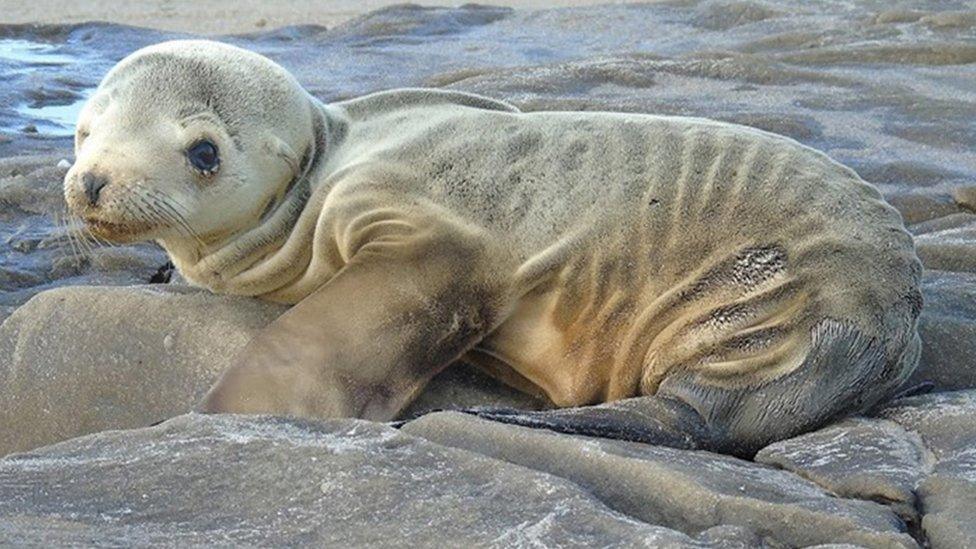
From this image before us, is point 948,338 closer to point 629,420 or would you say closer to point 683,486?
point 629,420

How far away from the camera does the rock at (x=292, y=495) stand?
2.86 m

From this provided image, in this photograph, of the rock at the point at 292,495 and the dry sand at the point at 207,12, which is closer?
the rock at the point at 292,495

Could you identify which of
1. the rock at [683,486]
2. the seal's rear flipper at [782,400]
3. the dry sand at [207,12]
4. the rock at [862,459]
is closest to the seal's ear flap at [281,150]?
the seal's rear flipper at [782,400]

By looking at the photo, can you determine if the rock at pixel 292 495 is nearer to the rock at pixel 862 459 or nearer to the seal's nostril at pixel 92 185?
the rock at pixel 862 459

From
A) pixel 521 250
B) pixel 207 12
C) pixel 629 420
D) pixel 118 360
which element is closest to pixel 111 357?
pixel 118 360

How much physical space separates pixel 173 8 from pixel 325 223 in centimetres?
1136

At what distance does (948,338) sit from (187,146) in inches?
79.3

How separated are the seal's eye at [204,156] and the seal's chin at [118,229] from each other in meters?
0.20

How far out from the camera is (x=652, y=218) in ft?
14.5

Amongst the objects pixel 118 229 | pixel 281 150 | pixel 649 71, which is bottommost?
pixel 649 71

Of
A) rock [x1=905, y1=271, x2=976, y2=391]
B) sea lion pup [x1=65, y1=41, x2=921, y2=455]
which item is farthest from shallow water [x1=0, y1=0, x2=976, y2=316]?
sea lion pup [x1=65, y1=41, x2=921, y2=455]

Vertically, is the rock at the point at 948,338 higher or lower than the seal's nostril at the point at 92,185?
lower

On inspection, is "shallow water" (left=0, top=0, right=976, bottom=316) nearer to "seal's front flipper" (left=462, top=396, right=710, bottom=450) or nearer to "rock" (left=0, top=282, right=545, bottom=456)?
"rock" (left=0, top=282, right=545, bottom=456)

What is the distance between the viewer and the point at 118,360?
4.66 m
